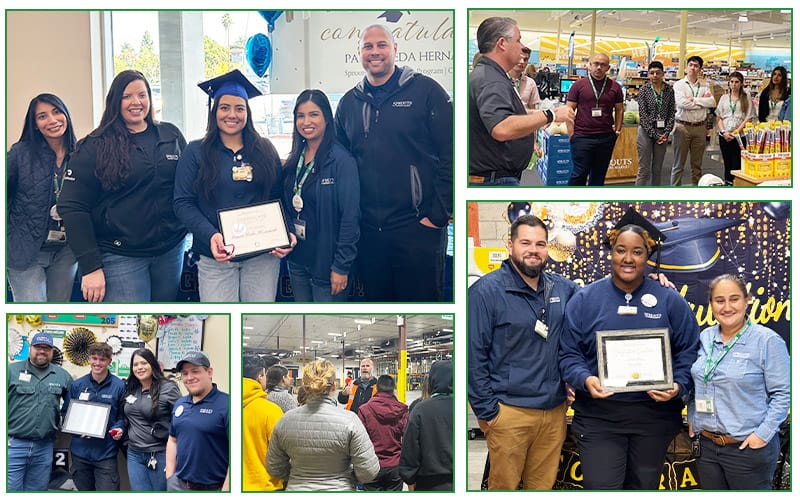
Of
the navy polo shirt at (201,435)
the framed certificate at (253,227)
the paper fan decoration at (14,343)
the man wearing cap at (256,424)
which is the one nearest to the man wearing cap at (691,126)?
the framed certificate at (253,227)

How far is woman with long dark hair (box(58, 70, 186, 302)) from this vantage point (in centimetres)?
375

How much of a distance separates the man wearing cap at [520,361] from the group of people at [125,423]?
123 cm

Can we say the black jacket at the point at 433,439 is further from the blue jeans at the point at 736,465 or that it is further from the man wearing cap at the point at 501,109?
the blue jeans at the point at 736,465

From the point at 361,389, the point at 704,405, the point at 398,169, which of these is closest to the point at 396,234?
the point at 398,169

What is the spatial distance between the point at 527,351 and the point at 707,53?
1560 mm

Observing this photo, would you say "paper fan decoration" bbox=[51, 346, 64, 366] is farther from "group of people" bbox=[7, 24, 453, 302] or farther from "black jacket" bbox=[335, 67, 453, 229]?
"black jacket" bbox=[335, 67, 453, 229]

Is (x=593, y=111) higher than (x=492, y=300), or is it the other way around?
(x=593, y=111)

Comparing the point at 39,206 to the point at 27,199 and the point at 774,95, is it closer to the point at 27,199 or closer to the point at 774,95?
the point at 27,199

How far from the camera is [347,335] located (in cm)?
379

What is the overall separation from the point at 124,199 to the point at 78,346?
2.42ft

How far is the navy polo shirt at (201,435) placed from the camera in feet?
12.6

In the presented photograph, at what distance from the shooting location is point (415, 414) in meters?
3.79
